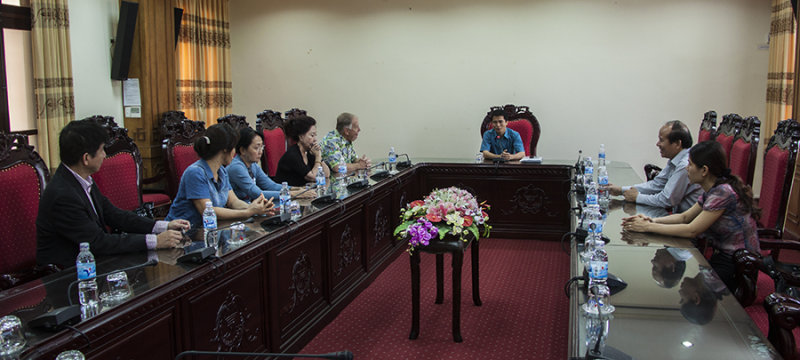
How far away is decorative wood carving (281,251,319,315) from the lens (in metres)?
2.81

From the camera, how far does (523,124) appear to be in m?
5.64

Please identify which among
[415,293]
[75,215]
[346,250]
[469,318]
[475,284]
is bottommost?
[469,318]

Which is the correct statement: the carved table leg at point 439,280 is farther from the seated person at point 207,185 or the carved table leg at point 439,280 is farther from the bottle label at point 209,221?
the bottle label at point 209,221

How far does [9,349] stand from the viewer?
137cm

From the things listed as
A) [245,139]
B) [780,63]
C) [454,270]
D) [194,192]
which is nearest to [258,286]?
[194,192]

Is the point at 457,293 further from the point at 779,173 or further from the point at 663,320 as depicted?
the point at 779,173

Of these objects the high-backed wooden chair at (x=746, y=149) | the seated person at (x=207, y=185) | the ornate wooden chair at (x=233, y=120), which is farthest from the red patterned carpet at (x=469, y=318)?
the ornate wooden chair at (x=233, y=120)

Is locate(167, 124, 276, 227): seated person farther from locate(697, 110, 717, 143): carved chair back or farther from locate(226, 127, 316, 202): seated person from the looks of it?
locate(697, 110, 717, 143): carved chair back

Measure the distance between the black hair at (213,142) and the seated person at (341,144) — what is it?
1.69 metres

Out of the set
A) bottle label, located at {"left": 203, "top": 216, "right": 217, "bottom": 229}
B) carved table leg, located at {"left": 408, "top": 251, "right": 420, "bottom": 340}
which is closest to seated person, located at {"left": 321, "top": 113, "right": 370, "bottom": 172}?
carved table leg, located at {"left": 408, "top": 251, "right": 420, "bottom": 340}

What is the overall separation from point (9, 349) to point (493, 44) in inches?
225

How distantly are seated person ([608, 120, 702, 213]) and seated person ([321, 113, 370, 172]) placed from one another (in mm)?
2032

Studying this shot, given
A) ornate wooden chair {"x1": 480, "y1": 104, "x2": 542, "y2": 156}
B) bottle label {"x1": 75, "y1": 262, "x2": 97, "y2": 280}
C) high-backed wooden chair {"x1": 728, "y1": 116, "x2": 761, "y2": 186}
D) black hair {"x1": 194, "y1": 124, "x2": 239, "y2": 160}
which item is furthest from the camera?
ornate wooden chair {"x1": 480, "y1": 104, "x2": 542, "y2": 156}

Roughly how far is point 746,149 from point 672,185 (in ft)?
2.52
